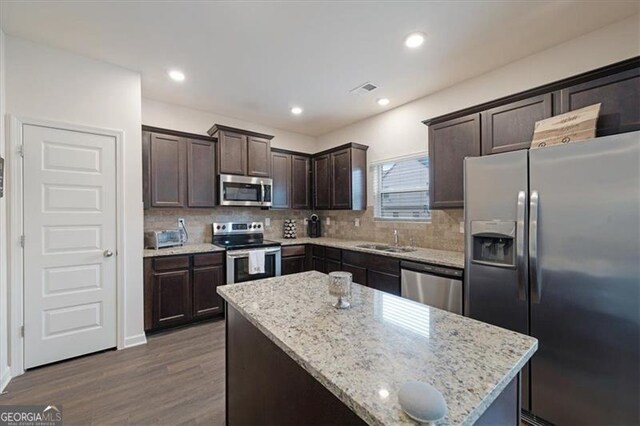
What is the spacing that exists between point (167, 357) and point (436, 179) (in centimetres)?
323

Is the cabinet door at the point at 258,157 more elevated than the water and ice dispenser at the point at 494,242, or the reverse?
the cabinet door at the point at 258,157

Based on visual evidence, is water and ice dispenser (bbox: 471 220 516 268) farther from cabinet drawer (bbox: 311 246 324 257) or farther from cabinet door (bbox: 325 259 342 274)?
cabinet drawer (bbox: 311 246 324 257)

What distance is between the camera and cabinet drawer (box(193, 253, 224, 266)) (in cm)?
331

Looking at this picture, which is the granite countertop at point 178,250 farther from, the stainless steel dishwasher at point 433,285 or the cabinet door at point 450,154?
the cabinet door at point 450,154

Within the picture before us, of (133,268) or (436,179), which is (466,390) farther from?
(133,268)

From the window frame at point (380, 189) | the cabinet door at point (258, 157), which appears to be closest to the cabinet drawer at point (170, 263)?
the cabinet door at point (258, 157)

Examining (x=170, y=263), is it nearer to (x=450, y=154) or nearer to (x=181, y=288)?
(x=181, y=288)

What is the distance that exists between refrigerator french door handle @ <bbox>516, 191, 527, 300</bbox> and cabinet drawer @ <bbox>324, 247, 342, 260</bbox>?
218 cm

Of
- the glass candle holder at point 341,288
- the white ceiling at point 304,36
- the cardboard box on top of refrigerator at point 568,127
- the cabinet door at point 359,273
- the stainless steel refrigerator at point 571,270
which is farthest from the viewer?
the cabinet door at point 359,273

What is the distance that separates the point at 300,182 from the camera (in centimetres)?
473

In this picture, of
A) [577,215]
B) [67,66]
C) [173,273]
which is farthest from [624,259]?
[67,66]

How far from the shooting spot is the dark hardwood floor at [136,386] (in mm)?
1879

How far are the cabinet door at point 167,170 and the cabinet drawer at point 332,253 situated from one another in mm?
2034

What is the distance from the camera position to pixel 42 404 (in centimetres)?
195
